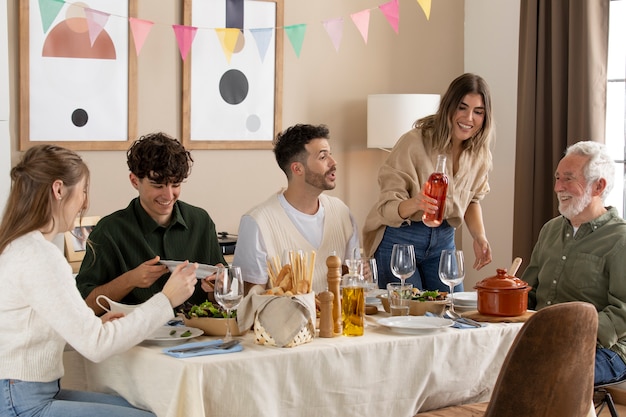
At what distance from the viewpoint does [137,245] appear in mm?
2816

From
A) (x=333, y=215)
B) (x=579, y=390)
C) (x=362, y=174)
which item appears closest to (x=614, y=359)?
(x=579, y=390)

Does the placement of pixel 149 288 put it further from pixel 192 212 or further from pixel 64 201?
pixel 64 201

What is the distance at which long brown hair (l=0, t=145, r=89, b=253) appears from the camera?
7.18ft

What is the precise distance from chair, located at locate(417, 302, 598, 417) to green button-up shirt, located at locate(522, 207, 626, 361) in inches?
29.4

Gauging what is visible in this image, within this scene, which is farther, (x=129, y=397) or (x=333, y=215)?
(x=333, y=215)

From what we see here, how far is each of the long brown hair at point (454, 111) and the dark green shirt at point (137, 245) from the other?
1.05 metres

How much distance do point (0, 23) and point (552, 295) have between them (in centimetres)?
267

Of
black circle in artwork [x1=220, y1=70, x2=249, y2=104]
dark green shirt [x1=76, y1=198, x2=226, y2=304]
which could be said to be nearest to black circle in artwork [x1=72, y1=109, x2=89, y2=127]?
black circle in artwork [x1=220, y1=70, x2=249, y2=104]

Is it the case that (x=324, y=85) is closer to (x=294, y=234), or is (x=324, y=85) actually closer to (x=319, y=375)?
(x=294, y=234)

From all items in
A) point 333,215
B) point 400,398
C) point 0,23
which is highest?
point 0,23

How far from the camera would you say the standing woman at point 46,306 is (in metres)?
2.10

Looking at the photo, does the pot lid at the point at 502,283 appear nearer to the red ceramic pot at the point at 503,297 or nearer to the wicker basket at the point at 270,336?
the red ceramic pot at the point at 503,297

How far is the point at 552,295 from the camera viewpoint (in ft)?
10.1

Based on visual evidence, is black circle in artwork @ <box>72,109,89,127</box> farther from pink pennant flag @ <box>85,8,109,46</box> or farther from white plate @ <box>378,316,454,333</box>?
white plate @ <box>378,316,454,333</box>
